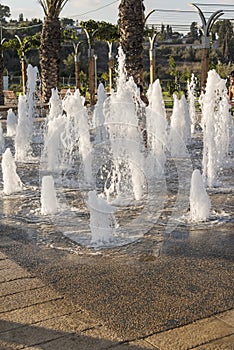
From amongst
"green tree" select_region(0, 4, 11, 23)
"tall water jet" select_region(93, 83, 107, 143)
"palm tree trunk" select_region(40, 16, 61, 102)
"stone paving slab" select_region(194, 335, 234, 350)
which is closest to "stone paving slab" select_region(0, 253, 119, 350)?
"stone paving slab" select_region(194, 335, 234, 350)

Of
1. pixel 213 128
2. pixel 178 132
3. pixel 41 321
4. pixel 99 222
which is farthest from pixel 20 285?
pixel 178 132

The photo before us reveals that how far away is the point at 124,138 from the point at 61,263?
13.1 ft

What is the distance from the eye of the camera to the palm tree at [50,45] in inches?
776

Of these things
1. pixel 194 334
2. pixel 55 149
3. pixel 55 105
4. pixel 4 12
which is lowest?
pixel 194 334

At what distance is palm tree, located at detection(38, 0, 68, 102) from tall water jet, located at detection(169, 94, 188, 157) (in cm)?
703

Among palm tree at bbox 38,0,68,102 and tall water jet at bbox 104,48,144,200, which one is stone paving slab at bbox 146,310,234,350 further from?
palm tree at bbox 38,0,68,102

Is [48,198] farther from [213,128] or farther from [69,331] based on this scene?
[213,128]

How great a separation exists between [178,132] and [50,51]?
28.2 ft

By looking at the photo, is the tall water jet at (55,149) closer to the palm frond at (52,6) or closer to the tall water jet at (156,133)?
the tall water jet at (156,133)

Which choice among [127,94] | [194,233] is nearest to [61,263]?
[194,233]

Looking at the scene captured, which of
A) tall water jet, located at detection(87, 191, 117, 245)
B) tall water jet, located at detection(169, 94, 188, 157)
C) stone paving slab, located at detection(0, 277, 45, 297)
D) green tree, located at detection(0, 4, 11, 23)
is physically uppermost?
green tree, located at detection(0, 4, 11, 23)

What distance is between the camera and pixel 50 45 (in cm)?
1972

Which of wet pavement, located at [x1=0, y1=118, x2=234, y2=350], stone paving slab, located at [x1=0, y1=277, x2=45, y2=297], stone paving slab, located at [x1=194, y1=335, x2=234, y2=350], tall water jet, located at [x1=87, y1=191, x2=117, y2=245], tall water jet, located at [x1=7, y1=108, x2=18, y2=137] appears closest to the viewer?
stone paving slab, located at [x1=194, y1=335, x2=234, y2=350]

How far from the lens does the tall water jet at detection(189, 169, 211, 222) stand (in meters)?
6.16
